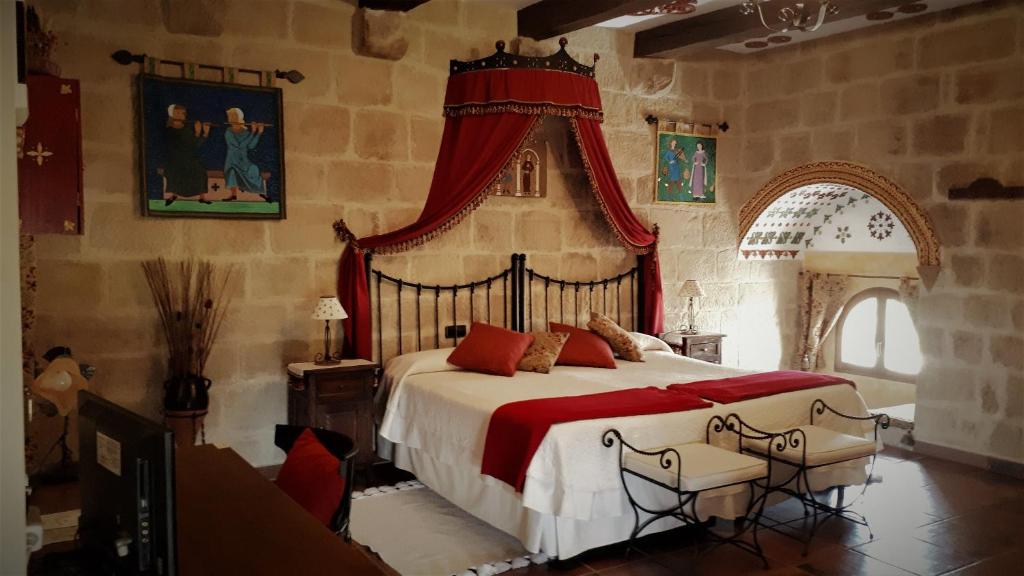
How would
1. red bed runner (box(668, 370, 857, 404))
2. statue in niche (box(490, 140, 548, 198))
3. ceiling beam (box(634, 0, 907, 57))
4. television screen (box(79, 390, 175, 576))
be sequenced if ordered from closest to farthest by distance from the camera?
television screen (box(79, 390, 175, 576)), red bed runner (box(668, 370, 857, 404)), ceiling beam (box(634, 0, 907, 57)), statue in niche (box(490, 140, 548, 198))

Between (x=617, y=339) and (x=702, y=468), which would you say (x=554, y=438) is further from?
(x=617, y=339)

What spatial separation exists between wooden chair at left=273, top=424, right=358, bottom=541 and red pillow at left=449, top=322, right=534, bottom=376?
93.5 inches

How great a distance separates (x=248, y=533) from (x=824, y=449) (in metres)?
3.08

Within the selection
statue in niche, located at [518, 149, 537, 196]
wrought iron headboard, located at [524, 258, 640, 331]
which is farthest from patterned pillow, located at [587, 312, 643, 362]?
statue in niche, located at [518, 149, 537, 196]

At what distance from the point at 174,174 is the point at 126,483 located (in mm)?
3681

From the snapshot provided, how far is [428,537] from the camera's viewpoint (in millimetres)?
4250

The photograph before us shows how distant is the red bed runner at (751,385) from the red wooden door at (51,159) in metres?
3.31

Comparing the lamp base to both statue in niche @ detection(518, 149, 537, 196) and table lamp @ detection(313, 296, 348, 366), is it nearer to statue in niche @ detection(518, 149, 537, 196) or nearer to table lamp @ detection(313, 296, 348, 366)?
table lamp @ detection(313, 296, 348, 366)

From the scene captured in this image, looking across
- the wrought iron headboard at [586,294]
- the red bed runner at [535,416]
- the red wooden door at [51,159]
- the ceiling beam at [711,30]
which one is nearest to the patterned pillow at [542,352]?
the wrought iron headboard at [586,294]

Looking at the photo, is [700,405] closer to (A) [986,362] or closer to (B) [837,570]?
(B) [837,570]

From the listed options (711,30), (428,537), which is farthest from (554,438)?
(711,30)

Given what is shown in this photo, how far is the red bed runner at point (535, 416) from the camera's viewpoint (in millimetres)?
3896

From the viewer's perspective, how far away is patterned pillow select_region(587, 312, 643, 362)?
5848 mm

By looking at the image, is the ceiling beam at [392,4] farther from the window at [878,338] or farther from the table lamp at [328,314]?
the window at [878,338]
